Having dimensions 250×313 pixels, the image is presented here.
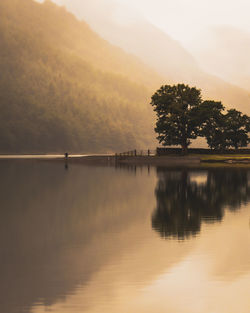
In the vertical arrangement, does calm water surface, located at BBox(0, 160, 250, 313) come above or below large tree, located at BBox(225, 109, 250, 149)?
below

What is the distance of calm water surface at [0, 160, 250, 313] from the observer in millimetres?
10406

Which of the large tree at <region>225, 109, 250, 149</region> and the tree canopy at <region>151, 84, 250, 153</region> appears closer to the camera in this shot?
the tree canopy at <region>151, 84, 250, 153</region>

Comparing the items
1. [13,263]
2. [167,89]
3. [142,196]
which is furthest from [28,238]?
[167,89]

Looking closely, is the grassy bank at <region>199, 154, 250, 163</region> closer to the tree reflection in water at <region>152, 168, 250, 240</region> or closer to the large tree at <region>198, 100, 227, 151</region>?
the large tree at <region>198, 100, 227, 151</region>

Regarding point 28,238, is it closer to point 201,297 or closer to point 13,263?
point 13,263

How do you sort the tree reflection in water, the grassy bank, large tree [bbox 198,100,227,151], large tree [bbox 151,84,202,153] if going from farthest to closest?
1. large tree [bbox 198,100,227,151]
2. large tree [bbox 151,84,202,153]
3. the grassy bank
4. the tree reflection in water

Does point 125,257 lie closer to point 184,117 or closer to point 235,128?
point 184,117

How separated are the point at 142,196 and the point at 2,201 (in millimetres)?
7677

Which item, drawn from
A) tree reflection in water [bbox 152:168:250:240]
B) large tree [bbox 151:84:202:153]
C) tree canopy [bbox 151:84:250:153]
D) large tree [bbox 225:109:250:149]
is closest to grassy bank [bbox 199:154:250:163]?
tree canopy [bbox 151:84:250:153]

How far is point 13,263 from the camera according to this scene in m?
13.5

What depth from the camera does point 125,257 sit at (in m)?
14.1

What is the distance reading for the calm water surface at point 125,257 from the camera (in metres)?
10.4

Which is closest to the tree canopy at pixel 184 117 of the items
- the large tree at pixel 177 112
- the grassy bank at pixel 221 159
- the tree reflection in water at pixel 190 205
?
the large tree at pixel 177 112

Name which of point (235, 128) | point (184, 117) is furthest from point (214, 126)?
point (184, 117)
